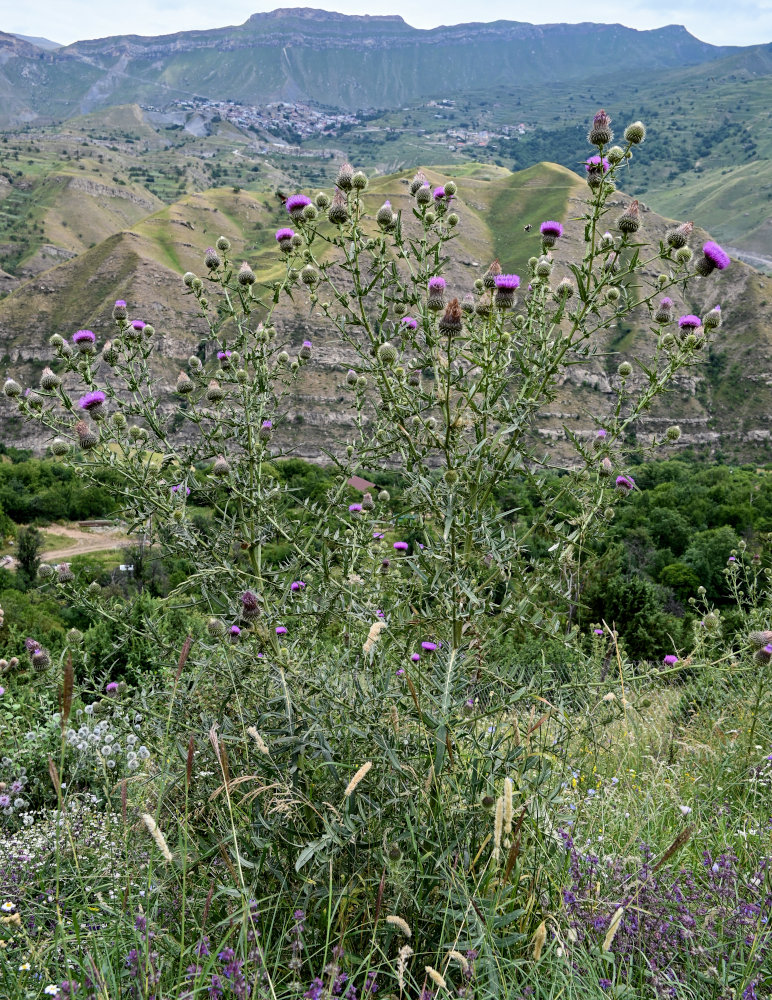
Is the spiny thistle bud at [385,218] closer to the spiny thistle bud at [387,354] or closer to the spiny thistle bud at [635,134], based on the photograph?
the spiny thistle bud at [387,354]

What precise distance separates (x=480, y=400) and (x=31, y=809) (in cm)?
417

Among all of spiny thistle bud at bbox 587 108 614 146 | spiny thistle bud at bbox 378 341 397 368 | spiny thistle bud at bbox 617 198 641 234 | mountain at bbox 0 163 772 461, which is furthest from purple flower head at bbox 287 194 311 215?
mountain at bbox 0 163 772 461

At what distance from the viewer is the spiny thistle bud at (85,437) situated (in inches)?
126

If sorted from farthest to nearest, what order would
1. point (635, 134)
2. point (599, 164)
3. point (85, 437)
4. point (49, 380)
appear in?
point (49, 380), point (635, 134), point (85, 437), point (599, 164)

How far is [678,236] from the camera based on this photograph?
3.11 m

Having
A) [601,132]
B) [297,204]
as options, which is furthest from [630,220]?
[297,204]

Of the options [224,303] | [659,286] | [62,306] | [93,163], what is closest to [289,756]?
[224,303]

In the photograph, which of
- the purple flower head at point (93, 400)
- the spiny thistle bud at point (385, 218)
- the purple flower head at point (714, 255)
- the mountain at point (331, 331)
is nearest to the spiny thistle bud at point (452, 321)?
the spiny thistle bud at point (385, 218)

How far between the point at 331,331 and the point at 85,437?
86.8 meters

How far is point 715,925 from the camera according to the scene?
7.29 feet

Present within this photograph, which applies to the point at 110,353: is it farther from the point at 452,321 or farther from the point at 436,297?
the point at 452,321

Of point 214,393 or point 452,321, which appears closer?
point 452,321

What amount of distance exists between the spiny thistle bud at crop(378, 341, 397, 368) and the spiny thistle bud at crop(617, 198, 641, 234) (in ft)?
3.68

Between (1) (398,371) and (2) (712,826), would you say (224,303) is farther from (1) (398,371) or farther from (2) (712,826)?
(2) (712,826)
